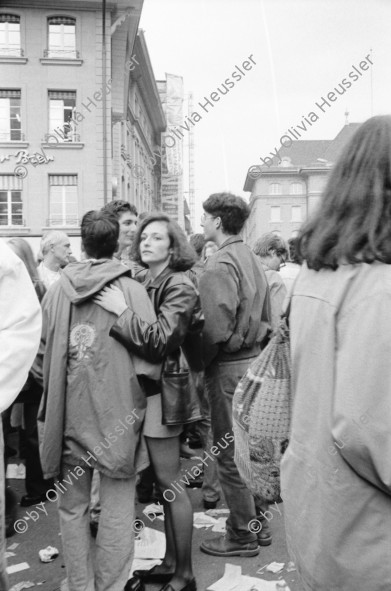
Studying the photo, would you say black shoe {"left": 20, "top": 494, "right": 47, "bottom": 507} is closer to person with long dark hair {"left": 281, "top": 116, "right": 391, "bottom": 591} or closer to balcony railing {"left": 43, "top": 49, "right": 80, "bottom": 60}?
person with long dark hair {"left": 281, "top": 116, "right": 391, "bottom": 591}

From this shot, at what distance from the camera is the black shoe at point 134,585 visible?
3102mm

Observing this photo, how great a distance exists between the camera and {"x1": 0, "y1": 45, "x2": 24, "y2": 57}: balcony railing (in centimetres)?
2370

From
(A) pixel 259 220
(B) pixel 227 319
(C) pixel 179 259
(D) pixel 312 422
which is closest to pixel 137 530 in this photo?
(B) pixel 227 319

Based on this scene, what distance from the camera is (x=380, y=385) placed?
1.27 metres

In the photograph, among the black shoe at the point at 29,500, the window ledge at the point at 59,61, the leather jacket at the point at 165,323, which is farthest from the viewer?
the window ledge at the point at 59,61

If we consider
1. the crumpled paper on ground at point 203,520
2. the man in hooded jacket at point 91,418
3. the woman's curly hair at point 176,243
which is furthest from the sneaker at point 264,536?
the woman's curly hair at point 176,243

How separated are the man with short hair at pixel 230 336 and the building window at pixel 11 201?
21602mm

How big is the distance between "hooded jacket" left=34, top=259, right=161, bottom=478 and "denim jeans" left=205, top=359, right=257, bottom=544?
3.00 ft

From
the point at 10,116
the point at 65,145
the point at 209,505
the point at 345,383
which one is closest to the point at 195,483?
the point at 209,505

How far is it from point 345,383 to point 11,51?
26149 mm

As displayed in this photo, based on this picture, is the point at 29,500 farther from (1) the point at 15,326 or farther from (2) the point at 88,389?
(1) the point at 15,326

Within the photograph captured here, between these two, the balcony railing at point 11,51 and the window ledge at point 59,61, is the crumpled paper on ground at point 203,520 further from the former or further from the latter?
the balcony railing at point 11,51

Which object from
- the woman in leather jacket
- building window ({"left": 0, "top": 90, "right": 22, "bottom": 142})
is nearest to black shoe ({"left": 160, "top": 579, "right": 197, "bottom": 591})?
the woman in leather jacket

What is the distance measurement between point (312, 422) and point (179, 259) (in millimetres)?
1891
